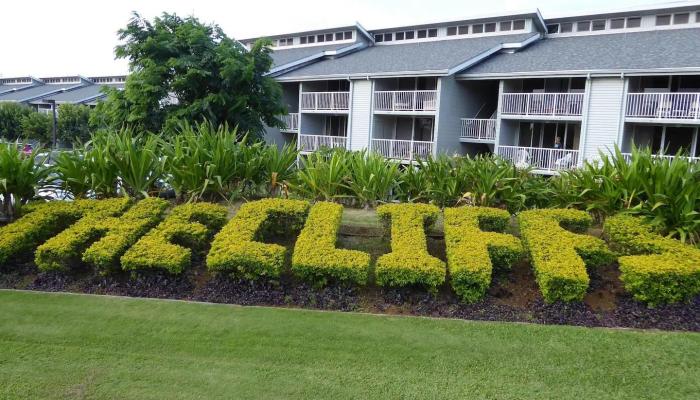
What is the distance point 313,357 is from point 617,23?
2631cm

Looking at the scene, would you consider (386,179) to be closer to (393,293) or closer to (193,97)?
(393,293)

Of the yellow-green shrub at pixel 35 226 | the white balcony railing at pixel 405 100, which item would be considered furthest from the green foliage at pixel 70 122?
the yellow-green shrub at pixel 35 226

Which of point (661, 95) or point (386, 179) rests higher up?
point (661, 95)

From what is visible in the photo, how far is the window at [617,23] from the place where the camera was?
1007 inches

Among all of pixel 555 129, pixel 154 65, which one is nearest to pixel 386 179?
pixel 154 65

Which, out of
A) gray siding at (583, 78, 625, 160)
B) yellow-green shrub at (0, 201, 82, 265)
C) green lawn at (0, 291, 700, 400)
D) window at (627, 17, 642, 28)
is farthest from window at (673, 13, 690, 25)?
yellow-green shrub at (0, 201, 82, 265)

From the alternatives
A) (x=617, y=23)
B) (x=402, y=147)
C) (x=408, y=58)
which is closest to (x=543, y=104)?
(x=402, y=147)

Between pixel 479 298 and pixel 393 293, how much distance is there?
90 cm

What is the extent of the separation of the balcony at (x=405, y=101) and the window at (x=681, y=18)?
11.0m

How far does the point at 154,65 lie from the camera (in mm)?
18922

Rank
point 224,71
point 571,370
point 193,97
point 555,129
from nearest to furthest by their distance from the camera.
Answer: point 571,370, point 224,71, point 193,97, point 555,129

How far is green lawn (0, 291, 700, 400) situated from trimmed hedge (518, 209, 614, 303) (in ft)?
1.64

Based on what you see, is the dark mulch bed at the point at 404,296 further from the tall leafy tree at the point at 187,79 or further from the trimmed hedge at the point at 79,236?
the tall leafy tree at the point at 187,79

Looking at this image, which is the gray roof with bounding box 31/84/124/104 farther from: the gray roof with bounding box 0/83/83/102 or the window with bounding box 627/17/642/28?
the window with bounding box 627/17/642/28
